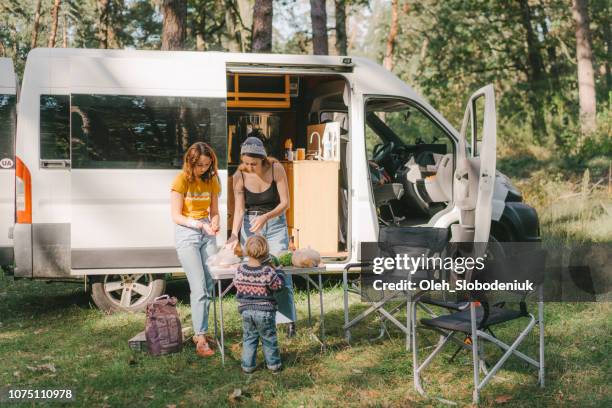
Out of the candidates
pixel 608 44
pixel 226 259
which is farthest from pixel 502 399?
pixel 608 44

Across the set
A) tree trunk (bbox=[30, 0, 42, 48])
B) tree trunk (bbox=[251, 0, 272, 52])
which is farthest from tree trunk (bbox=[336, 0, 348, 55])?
tree trunk (bbox=[30, 0, 42, 48])

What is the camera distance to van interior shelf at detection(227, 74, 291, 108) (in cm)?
923

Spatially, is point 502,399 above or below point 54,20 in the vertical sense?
below

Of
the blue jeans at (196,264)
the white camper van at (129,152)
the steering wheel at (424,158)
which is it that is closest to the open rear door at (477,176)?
the white camper van at (129,152)

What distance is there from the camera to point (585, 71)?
17.2m

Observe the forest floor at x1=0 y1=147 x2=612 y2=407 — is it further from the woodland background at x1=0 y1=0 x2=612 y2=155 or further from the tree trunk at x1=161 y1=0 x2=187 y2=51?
the woodland background at x1=0 y1=0 x2=612 y2=155

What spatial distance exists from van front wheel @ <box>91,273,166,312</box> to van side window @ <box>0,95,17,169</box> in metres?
1.47

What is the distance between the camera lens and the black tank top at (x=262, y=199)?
6496 mm

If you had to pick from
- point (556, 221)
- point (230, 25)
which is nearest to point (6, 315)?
point (556, 221)

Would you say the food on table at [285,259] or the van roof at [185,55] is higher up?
the van roof at [185,55]

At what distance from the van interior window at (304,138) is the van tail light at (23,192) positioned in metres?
2.04

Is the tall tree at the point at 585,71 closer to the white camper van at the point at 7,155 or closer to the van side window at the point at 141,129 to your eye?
the van side window at the point at 141,129

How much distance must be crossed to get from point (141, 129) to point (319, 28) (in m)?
7.51

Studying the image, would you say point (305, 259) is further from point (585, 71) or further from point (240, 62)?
point (585, 71)
